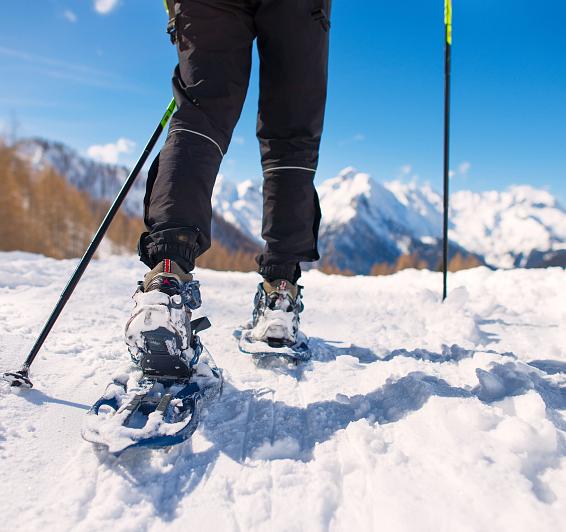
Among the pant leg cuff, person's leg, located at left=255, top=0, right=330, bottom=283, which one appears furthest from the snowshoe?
person's leg, located at left=255, top=0, right=330, bottom=283

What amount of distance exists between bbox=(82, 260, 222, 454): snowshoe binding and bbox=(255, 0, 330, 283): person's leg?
1.86 ft

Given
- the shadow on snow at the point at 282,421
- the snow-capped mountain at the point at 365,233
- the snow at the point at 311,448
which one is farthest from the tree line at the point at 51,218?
the snow-capped mountain at the point at 365,233

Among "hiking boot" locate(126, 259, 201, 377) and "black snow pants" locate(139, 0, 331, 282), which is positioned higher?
"black snow pants" locate(139, 0, 331, 282)

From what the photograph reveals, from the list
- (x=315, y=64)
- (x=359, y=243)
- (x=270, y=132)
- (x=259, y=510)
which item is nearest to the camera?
(x=259, y=510)

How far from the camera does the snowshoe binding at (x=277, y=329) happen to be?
1613 mm

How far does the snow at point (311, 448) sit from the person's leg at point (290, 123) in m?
0.52

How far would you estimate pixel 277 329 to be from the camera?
65.1 inches

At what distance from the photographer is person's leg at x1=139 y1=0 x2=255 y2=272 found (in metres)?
1.19

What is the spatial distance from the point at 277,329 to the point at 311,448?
0.68 metres

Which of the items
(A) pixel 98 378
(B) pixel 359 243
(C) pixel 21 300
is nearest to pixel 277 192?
(A) pixel 98 378

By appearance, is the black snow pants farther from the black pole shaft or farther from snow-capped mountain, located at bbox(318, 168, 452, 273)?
snow-capped mountain, located at bbox(318, 168, 452, 273)

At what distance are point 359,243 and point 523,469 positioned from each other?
6826 inches

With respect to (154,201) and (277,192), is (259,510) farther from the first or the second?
(277,192)

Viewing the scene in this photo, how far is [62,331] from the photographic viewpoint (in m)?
1.85
